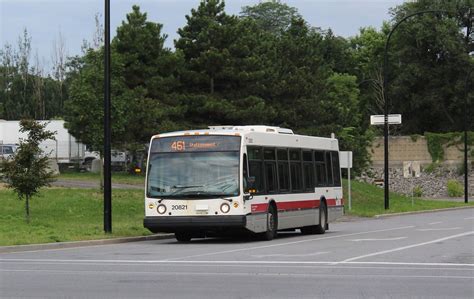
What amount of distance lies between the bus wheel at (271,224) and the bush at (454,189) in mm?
59172

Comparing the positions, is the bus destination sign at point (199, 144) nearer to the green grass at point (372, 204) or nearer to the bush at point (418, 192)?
the green grass at point (372, 204)

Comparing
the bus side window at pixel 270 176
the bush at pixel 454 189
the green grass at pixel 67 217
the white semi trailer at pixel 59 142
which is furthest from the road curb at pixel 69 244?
the bush at pixel 454 189

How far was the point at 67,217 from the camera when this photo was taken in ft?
104

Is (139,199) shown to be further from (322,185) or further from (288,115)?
(288,115)

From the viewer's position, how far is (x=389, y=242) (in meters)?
24.1

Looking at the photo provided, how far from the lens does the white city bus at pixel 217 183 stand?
23.5 m

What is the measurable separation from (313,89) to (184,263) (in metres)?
49.5

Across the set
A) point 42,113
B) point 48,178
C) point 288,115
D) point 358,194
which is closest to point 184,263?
point 48,178

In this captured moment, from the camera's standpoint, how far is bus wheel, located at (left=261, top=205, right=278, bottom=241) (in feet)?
82.6

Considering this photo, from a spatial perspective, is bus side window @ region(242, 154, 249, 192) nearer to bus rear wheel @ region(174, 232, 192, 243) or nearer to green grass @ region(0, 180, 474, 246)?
bus rear wheel @ region(174, 232, 192, 243)

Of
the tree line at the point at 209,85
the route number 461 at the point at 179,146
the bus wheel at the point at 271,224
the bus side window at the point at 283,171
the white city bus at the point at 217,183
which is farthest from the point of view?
the tree line at the point at 209,85

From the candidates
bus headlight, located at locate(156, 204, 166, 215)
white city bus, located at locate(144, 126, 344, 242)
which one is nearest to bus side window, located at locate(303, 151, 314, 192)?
white city bus, located at locate(144, 126, 344, 242)

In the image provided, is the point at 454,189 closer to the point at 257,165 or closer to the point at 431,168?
the point at 431,168

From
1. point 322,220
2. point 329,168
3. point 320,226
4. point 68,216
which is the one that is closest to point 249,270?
point 320,226
